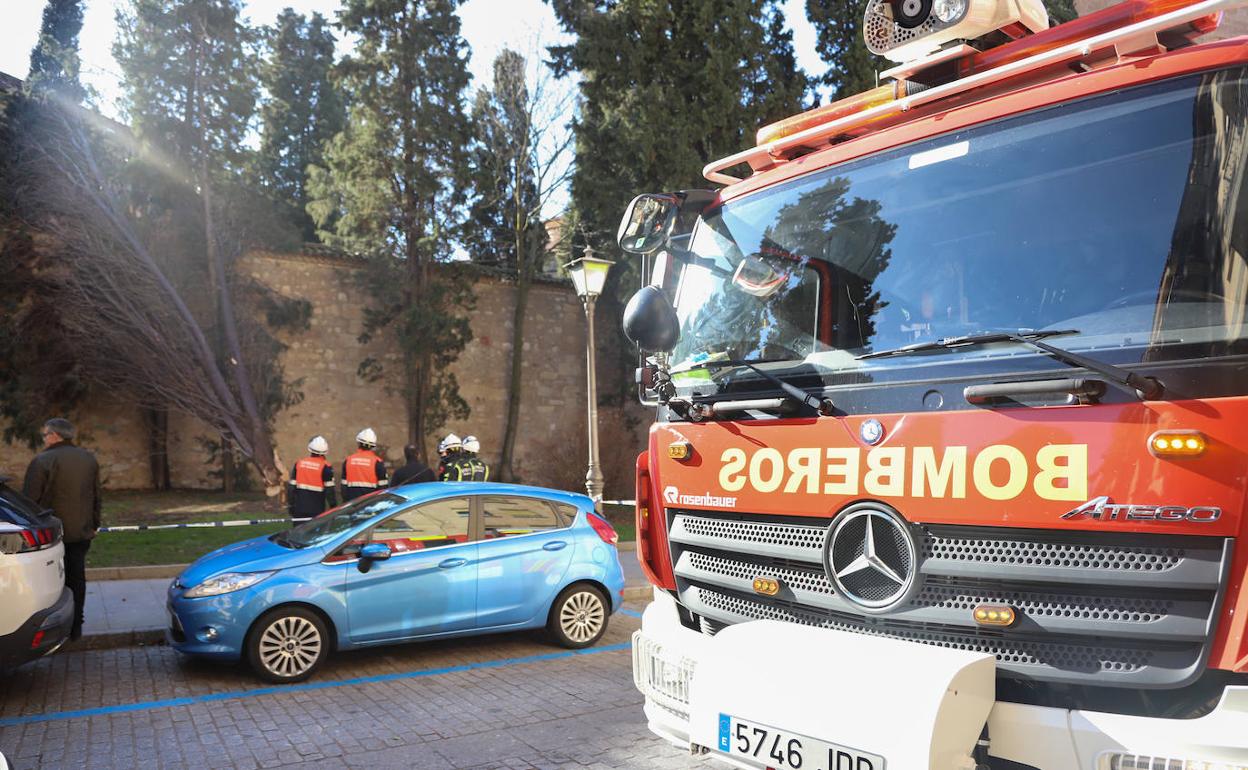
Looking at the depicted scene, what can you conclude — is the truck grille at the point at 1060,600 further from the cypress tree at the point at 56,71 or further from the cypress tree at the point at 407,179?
the cypress tree at the point at 56,71

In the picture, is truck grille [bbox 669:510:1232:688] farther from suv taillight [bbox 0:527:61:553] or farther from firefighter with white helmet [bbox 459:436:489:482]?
firefighter with white helmet [bbox 459:436:489:482]

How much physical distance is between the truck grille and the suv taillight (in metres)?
5.15

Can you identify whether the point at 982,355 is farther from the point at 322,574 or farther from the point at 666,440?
the point at 322,574

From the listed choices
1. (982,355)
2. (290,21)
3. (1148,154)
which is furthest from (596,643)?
(290,21)

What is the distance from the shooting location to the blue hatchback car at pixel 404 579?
21.5 ft

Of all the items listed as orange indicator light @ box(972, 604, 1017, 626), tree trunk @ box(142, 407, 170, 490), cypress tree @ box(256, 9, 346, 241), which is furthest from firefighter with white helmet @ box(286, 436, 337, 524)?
cypress tree @ box(256, 9, 346, 241)

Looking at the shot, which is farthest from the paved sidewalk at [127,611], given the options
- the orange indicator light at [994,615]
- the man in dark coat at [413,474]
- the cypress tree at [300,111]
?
the cypress tree at [300,111]

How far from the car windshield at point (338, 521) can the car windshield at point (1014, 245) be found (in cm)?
419

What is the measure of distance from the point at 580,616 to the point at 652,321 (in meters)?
4.54

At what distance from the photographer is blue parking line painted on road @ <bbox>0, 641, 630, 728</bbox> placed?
5.73m

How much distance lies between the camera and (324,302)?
2145 centimetres

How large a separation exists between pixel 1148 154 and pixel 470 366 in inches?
840

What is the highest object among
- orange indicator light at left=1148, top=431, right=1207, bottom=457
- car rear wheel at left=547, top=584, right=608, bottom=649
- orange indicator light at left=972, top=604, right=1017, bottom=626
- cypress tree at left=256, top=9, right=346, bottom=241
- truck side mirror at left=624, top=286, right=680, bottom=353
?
cypress tree at left=256, top=9, right=346, bottom=241

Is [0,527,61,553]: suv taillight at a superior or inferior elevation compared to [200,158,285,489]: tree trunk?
inferior
